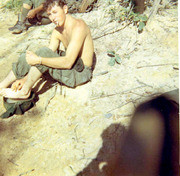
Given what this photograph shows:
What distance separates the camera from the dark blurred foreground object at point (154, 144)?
177 cm

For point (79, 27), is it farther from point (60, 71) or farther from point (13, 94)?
point (13, 94)

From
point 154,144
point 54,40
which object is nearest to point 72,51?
point 54,40

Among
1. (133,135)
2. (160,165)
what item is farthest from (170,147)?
(133,135)

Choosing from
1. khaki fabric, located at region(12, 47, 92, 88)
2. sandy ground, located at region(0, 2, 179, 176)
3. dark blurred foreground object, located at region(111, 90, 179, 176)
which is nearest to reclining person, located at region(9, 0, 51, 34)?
sandy ground, located at region(0, 2, 179, 176)

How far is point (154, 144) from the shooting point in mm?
1939

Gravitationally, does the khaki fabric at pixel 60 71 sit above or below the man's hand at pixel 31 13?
below

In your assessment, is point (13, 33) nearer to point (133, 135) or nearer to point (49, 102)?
point (49, 102)

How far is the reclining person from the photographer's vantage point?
4887mm

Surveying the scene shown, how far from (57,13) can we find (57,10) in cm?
4

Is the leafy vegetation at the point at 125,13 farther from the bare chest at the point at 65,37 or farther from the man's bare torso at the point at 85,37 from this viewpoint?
the bare chest at the point at 65,37

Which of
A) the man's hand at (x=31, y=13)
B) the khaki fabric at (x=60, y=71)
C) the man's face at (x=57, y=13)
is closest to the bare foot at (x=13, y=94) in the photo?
the khaki fabric at (x=60, y=71)

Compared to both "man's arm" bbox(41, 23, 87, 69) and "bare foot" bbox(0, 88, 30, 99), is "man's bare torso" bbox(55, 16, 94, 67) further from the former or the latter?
"bare foot" bbox(0, 88, 30, 99)

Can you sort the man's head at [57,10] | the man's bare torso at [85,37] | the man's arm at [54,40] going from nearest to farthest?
the man's head at [57,10]
the man's bare torso at [85,37]
the man's arm at [54,40]

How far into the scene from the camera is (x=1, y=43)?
4.59 m
